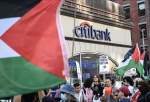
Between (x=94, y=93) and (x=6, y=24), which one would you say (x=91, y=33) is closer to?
(x=94, y=93)

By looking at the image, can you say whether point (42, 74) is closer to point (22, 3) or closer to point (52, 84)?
point (52, 84)

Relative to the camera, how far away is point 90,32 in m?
37.3

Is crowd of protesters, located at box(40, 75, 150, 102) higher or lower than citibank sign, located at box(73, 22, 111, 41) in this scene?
lower

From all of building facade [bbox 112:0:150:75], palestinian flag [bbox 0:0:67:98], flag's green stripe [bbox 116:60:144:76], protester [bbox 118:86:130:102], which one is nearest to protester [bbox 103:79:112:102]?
protester [bbox 118:86:130:102]

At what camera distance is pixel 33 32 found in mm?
3502

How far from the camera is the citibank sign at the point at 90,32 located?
1397 inches

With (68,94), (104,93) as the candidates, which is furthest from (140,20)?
(68,94)

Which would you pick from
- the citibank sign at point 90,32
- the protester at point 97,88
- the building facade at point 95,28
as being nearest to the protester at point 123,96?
the protester at point 97,88

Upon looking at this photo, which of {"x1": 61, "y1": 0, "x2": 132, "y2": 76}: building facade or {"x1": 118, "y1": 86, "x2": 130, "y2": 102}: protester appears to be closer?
{"x1": 118, "y1": 86, "x2": 130, "y2": 102}: protester

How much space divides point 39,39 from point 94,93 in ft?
38.1

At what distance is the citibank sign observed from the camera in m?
35.5

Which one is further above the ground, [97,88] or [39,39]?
[39,39]

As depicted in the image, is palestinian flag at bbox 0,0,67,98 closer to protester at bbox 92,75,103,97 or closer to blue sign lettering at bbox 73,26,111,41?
protester at bbox 92,75,103,97

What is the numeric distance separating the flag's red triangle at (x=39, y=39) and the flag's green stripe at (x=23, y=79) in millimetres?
45
